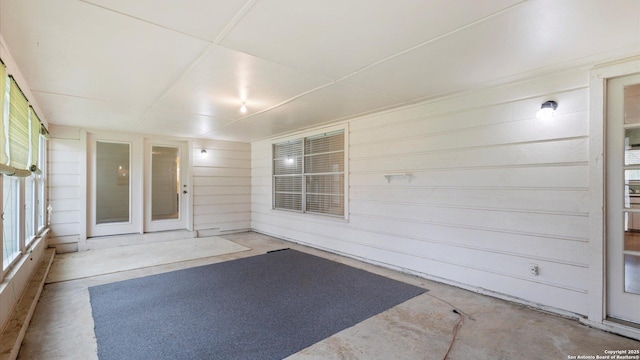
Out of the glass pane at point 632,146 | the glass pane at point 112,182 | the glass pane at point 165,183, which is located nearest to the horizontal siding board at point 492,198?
the glass pane at point 632,146

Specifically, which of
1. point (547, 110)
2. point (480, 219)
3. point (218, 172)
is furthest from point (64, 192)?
point (547, 110)

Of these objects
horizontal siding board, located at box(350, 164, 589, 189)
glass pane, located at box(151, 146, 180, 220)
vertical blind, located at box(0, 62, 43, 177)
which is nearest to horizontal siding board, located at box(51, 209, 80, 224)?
glass pane, located at box(151, 146, 180, 220)

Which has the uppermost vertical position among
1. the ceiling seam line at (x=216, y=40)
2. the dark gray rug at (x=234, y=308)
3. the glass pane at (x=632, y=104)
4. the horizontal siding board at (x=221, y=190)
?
the ceiling seam line at (x=216, y=40)

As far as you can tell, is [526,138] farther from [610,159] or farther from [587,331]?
[587,331]

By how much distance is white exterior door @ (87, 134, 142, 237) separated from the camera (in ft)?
18.3

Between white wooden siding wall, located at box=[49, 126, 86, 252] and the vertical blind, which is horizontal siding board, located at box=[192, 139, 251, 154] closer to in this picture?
white wooden siding wall, located at box=[49, 126, 86, 252]

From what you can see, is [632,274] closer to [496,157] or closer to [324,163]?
[496,157]

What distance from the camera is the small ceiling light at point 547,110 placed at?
9.05 ft

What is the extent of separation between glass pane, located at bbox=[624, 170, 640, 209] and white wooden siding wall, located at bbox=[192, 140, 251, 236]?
678 cm

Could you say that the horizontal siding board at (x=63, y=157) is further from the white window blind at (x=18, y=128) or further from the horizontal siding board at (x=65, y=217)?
the white window blind at (x=18, y=128)

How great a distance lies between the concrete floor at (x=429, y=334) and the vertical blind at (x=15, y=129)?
137cm

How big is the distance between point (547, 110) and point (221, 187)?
6390mm

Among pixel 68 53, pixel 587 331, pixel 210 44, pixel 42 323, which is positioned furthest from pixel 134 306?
pixel 587 331

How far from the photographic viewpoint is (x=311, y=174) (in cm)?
566
